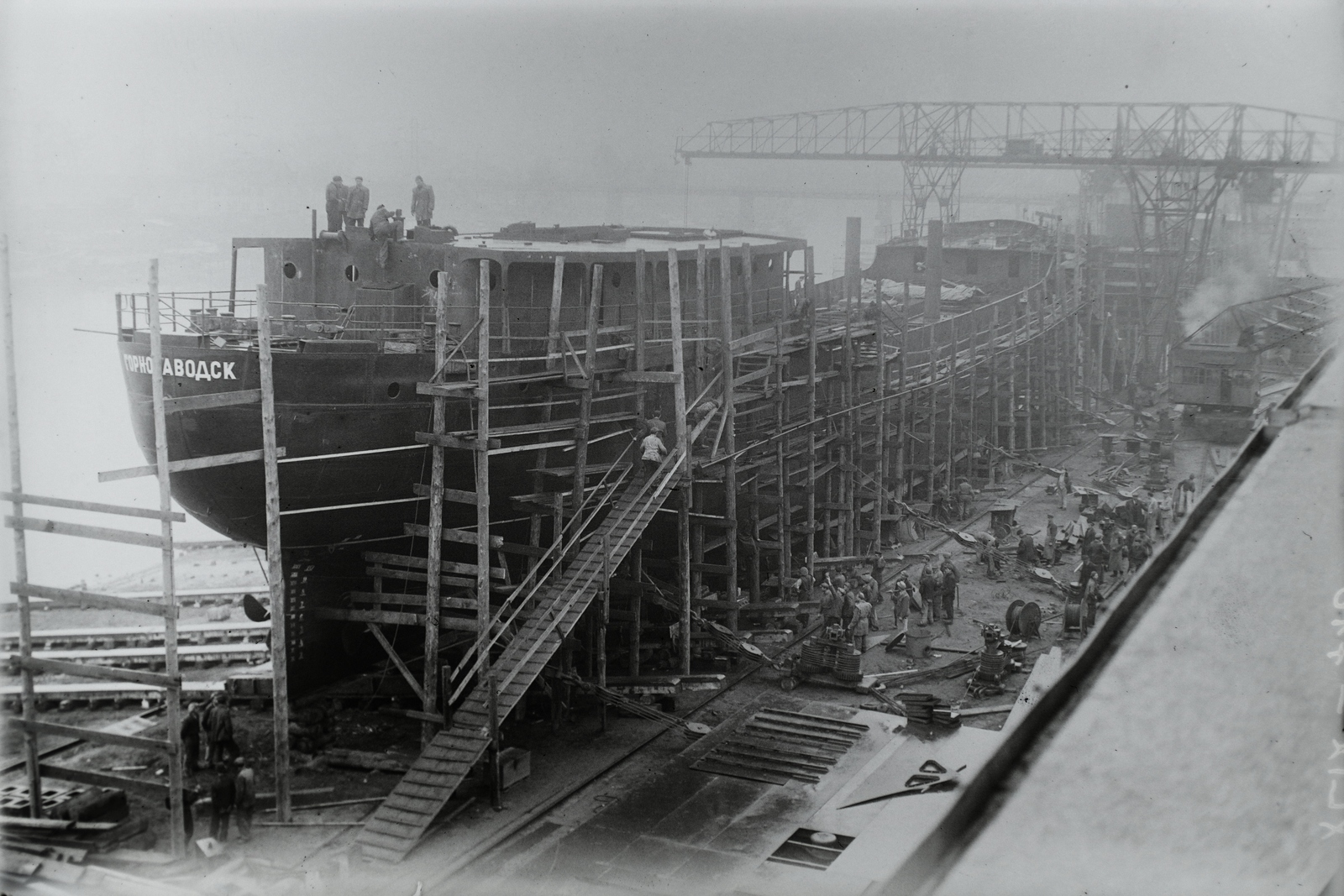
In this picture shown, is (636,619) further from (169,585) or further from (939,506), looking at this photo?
(939,506)

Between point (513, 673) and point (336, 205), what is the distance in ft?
31.8

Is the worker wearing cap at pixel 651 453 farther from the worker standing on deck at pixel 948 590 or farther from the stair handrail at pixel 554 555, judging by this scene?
the worker standing on deck at pixel 948 590

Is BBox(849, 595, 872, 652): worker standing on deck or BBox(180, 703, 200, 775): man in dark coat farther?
BBox(849, 595, 872, 652): worker standing on deck

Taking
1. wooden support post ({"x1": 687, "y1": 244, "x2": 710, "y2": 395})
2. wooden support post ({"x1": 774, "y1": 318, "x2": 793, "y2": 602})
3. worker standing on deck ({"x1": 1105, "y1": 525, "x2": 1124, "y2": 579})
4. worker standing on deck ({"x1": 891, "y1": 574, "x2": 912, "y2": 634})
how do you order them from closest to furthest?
wooden support post ({"x1": 687, "y1": 244, "x2": 710, "y2": 395}) < worker standing on deck ({"x1": 891, "y1": 574, "x2": 912, "y2": 634}) < wooden support post ({"x1": 774, "y1": 318, "x2": 793, "y2": 602}) < worker standing on deck ({"x1": 1105, "y1": 525, "x2": 1124, "y2": 579})

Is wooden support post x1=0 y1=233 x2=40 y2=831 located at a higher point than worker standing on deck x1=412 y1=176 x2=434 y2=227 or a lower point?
lower

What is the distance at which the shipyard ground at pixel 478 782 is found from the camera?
14555mm

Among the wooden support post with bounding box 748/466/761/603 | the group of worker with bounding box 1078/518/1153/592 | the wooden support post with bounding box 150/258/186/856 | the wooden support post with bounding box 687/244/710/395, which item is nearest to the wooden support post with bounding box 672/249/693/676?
the wooden support post with bounding box 687/244/710/395

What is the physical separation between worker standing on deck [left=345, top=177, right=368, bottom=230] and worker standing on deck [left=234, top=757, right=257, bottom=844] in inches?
396

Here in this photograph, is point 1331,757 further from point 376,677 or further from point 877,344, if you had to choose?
point 877,344

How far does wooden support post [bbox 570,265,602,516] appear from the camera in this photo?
1992 cm

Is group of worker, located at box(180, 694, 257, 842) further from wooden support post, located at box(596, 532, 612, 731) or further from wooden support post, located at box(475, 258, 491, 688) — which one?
wooden support post, located at box(596, 532, 612, 731)

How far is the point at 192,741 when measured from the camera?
17.7 m

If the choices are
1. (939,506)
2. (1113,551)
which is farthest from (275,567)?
(939,506)

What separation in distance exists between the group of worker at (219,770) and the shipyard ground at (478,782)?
0.64 feet
